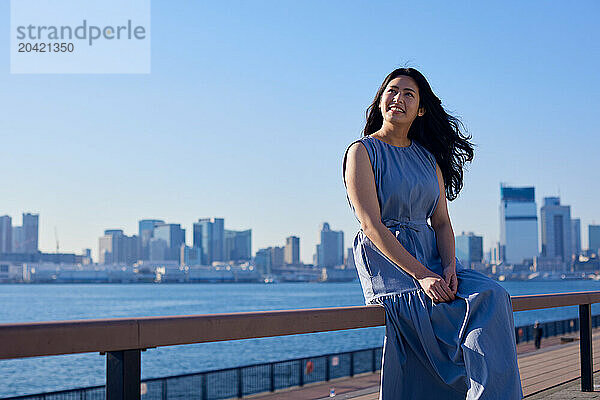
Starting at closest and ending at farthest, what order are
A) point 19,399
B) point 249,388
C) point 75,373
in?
point 19,399 < point 249,388 < point 75,373

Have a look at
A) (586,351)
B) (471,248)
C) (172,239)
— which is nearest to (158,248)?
(172,239)

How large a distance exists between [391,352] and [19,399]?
12.7 metres

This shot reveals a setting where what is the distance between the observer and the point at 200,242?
168875mm

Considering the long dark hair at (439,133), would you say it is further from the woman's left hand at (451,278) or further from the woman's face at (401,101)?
the woman's left hand at (451,278)

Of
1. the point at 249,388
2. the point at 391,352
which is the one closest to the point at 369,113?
the point at 391,352

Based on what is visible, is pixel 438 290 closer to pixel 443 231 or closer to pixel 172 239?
pixel 443 231

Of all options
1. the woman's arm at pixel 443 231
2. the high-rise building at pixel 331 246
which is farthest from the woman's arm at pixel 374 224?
the high-rise building at pixel 331 246

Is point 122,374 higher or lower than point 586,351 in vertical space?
higher

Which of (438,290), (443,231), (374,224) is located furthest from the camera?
(443,231)

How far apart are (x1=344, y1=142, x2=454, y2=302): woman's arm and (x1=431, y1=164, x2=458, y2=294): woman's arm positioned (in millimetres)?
105

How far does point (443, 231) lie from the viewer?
8.73 feet

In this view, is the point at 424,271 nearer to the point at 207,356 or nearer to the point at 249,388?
the point at 249,388

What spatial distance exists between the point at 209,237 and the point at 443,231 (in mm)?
167908

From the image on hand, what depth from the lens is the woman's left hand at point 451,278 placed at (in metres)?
2.29
